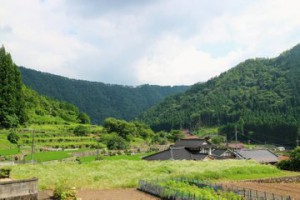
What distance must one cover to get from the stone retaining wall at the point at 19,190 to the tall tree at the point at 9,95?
57336 millimetres

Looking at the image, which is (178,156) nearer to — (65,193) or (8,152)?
(8,152)

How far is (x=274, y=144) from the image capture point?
116 m

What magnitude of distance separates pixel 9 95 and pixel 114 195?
5916 centimetres

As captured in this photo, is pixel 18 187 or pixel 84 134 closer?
pixel 18 187

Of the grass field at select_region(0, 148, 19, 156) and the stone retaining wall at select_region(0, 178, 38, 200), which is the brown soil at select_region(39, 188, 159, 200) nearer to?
the stone retaining wall at select_region(0, 178, 38, 200)

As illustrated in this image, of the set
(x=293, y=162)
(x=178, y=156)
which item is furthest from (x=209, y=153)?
(x=293, y=162)

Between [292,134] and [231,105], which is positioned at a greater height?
[231,105]

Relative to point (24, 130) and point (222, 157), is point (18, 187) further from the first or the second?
point (24, 130)

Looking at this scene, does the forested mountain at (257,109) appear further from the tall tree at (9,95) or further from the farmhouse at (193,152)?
the tall tree at (9,95)

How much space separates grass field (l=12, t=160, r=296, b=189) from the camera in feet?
99.7

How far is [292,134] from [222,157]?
6649 cm

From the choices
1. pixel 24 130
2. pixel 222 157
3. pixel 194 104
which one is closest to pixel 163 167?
pixel 222 157

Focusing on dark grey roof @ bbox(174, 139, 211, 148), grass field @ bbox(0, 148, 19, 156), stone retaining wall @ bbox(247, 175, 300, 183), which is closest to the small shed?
dark grey roof @ bbox(174, 139, 211, 148)

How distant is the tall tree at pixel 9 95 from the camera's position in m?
73.0
